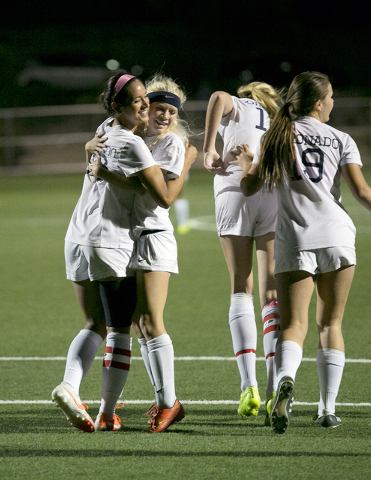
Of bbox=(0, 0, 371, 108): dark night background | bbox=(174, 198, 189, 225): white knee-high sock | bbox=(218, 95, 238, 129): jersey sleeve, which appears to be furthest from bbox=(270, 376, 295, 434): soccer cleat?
bbox=(0, 0, 371, 108): dark night background

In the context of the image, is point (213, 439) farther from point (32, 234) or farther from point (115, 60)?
point (115, 60)

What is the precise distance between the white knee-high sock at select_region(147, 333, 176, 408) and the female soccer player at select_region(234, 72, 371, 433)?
0.60 m

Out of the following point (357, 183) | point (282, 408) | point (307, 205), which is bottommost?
point (282, 408)

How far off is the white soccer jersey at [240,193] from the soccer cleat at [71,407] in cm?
138

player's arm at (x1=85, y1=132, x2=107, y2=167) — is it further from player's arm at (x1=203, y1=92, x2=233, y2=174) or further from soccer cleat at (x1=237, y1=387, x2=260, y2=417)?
soccer cleat at (x1=237, y1=387, x2=260, y2=417)

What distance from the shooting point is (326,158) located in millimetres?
3734

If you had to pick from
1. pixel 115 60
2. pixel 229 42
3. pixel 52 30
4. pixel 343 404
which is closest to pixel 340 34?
pixel 229 42

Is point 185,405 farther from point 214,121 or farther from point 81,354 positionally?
point 214,121

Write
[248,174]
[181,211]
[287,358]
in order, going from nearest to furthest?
[287,358]
[248,174]
[181,211]

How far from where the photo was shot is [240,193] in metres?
4.48

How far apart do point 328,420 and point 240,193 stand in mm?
1410

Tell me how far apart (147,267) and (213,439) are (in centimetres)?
94

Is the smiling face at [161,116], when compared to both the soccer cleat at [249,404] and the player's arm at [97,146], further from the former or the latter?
the soccer cleat at [249,404]

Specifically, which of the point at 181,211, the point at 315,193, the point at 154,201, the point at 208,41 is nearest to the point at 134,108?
the point at 154,201
